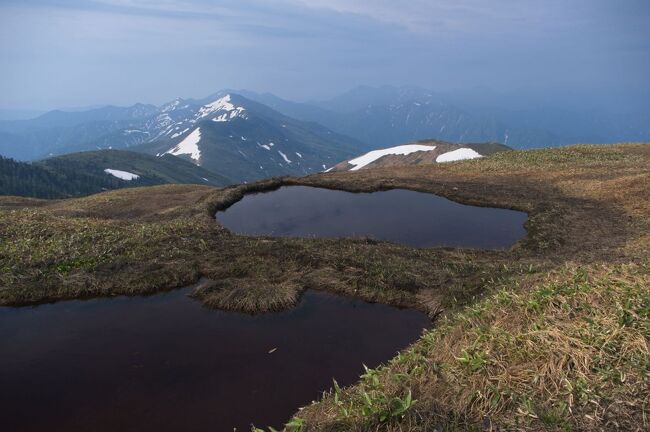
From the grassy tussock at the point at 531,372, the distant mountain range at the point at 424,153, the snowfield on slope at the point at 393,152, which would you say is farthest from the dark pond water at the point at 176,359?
the snowfield on slope at the point at 393,152

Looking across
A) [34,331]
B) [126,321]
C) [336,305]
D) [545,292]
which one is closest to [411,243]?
[336,305]

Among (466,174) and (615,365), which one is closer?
(615,365)

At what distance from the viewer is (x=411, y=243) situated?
2227 cm

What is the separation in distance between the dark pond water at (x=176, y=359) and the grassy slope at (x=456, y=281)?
41.7 inches

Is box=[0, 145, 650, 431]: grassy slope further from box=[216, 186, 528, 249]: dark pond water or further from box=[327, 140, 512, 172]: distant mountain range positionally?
box=[327, 140, 512, 172]: distant mountain range

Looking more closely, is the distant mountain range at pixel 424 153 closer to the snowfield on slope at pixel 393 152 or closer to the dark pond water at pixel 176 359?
the snowfield on slope at pixel 393 152

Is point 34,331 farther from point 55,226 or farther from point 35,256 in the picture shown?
point 55,226

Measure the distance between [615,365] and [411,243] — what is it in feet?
51.9

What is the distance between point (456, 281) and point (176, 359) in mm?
10356

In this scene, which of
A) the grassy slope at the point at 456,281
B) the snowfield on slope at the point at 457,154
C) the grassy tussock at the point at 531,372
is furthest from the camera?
the snowfield on slope at the point at 457,154

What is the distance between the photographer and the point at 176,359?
37.2 feet

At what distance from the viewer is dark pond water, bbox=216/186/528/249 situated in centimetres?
2336

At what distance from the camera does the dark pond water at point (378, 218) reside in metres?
23.4

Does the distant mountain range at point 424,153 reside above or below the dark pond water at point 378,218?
above
